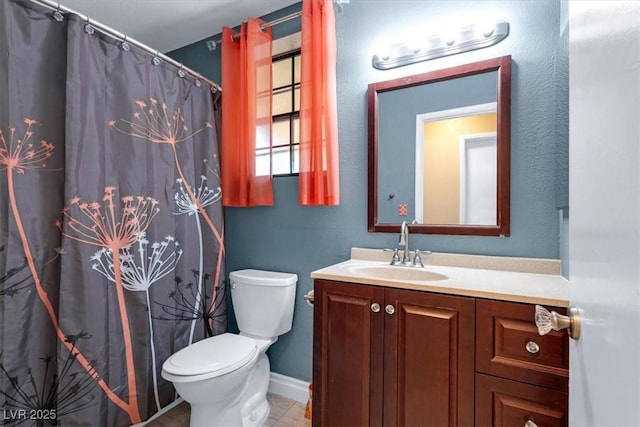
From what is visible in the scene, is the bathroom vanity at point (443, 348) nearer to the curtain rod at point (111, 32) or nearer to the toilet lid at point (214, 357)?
the toilet lid at point (214, 357)

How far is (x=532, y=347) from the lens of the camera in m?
0.91

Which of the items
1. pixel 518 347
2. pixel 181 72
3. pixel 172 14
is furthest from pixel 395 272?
pixel 172 14

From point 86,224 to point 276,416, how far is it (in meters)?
1.43

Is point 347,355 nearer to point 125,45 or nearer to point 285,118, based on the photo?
point 285,118

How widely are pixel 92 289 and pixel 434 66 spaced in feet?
6.44

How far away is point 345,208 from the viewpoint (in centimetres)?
171

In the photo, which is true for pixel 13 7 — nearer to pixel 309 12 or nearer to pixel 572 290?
pixel 309 12

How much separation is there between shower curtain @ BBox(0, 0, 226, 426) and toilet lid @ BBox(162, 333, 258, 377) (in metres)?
0.30

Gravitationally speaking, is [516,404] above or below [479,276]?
below

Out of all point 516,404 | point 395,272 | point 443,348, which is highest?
point 395,272

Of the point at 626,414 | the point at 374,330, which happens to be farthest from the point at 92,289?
the point at 626,414

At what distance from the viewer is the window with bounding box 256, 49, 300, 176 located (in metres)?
1.92

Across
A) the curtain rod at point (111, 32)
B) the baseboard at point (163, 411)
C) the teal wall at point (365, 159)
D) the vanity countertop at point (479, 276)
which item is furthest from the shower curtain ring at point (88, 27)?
the baseboard at point (163, 411)

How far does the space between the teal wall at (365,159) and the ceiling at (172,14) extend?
0.14 meters
